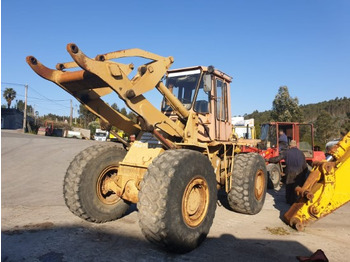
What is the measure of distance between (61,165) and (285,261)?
10777 millimetres

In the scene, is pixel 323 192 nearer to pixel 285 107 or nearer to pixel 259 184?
pixel 259 184

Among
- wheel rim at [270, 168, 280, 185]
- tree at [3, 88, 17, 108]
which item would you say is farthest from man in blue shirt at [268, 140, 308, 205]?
tree at [3, 88, 17, 108]

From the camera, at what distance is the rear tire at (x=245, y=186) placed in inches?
229

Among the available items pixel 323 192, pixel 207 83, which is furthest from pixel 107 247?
pixel 323 192

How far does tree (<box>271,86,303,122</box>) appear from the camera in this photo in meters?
31.2

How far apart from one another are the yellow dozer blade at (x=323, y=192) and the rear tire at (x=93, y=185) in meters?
3.22

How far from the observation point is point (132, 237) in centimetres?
450

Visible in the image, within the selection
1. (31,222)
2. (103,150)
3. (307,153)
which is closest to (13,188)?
(31,222)

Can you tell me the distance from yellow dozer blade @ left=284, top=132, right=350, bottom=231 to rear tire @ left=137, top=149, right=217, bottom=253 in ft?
6.04

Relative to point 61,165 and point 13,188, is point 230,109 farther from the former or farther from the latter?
point 61,165

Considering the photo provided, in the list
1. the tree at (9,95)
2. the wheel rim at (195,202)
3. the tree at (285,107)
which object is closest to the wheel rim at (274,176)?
the wheel rim at (195,202)

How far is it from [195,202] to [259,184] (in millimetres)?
2869

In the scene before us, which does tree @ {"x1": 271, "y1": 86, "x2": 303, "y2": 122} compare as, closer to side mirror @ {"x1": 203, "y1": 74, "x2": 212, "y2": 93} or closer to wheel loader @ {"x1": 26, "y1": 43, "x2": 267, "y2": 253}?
wheel loader @ {"x1": 26, "y1": 43, "x2": 267, "y2": 253}

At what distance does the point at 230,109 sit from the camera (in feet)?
22.8
